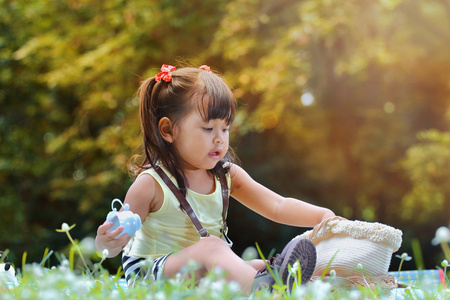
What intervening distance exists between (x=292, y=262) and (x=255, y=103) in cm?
615

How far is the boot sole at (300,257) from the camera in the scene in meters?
1.93

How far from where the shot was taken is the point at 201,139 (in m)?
2.47

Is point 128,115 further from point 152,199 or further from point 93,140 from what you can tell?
point 152,199

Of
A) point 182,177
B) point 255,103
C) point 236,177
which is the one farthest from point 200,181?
point 255,103

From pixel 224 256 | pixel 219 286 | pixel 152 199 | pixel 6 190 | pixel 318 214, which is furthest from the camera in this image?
pixel 6 190

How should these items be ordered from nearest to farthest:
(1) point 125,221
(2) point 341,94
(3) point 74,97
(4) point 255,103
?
(1) point 125,221
(4) point 255,103
(2) point 341,94
(3) point 74,97

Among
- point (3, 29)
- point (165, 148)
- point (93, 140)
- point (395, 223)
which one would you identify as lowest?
point (395, 223)

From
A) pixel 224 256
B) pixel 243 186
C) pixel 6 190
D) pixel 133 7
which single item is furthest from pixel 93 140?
pixel 224 256

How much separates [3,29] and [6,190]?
7.66 ft

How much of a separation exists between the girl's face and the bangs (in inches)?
0.9

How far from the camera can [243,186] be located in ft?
9.26

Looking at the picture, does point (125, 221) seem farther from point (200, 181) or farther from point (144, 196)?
point (200, 181)

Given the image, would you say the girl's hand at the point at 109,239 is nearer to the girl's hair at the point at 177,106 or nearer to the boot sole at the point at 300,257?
the girl's hair at the point at 177,106

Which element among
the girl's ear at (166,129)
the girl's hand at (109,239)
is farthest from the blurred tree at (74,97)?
the girl's hand at (109,239)
